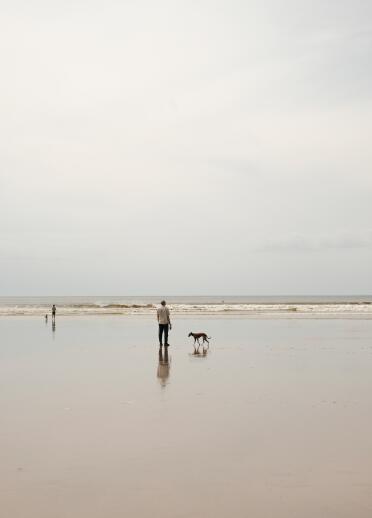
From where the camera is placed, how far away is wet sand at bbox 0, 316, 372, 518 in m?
4.69

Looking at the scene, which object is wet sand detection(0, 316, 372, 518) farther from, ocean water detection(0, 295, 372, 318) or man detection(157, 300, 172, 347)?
ocean water detection(0, 295, 372, 318)

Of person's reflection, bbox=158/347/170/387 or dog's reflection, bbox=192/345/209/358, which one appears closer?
person's reflection, bbox=158/347/170/387

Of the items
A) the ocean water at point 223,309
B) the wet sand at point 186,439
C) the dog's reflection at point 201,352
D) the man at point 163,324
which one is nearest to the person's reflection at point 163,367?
the wet sand at point 186,439

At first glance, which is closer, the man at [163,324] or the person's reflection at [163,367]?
the person's reflection at [163,367]

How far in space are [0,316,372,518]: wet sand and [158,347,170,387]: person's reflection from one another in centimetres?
7

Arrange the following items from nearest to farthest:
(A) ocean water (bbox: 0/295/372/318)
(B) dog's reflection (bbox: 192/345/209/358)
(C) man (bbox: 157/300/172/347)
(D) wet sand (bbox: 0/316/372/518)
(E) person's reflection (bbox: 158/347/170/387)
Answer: (D) wet sand (bbox: 0/316/372/518) < (E) person's reflection (bbox: 158/347/170/387) < (B) dog's reflection (bbox: 192/345/209/358) < (C) man (bbox: 157/300/172/347) < (A) ocean water (bbox: 0/295/372/318)

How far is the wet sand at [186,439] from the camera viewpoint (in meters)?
4.69

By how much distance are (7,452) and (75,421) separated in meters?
1.44

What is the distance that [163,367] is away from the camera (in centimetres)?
1291

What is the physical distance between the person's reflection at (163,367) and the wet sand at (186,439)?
0.07m

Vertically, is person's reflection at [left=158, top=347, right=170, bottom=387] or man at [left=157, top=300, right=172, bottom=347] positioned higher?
man at [left=157, top=300, right=172, bottom=347]

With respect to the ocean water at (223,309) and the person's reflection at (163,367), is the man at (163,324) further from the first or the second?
the ocean water at (223,309)

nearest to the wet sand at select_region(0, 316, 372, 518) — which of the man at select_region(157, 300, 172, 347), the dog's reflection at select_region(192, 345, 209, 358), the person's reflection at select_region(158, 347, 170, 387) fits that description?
the person's reflection at select_region(158, 347, 170, 387)

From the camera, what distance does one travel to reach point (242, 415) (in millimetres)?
7777
